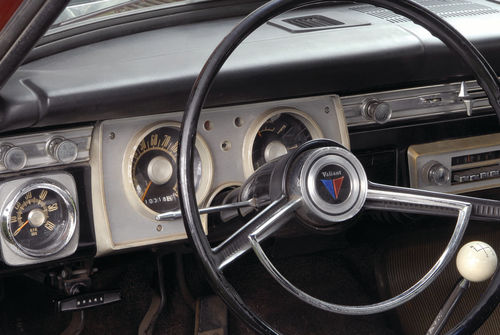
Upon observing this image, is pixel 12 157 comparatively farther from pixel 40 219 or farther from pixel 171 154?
pixel 171 154

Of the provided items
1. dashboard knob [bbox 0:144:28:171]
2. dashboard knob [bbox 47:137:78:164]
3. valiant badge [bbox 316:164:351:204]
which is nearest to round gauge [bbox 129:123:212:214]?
dashboard knob [bbox 47:137:78:164]

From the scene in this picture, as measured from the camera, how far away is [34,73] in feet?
5.12

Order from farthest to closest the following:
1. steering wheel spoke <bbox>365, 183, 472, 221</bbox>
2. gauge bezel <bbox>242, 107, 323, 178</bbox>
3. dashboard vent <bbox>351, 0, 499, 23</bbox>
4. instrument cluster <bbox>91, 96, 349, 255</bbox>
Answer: dashboard vent <bbox>351, 0, 499, 23</bbox>, gauge bezel <bbox>242, 107, 323, 178</bbox>, instrument cluster <bbox>91, 96, 349, 255</bbox>, steering wheel spoke <bbox>365, 183, 472, 221</bbox>

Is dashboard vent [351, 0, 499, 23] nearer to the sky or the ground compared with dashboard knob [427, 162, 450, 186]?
nearer to the sky

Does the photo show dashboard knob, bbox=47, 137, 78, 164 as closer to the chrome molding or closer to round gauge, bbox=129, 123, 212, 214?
round gauge, bbox=129, 123, 212, 214

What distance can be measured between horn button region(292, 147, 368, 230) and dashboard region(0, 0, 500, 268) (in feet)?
1.16

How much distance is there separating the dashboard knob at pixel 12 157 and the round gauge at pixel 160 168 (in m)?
0.24

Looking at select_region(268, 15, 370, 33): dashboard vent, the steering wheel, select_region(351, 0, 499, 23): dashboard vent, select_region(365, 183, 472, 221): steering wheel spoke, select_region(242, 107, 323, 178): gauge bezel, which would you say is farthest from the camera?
select_region(351, 0, 499, 23): dashboard vent

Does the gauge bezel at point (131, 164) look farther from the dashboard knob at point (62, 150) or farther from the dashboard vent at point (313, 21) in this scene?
the dashboard vent at point (313, 21)

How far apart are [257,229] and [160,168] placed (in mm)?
458

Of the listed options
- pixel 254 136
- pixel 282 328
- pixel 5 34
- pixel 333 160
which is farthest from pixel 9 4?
pixel 282 328

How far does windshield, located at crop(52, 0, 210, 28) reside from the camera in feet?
5.83

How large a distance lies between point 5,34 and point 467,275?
103 centimetres

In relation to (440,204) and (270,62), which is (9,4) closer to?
(270,62)
